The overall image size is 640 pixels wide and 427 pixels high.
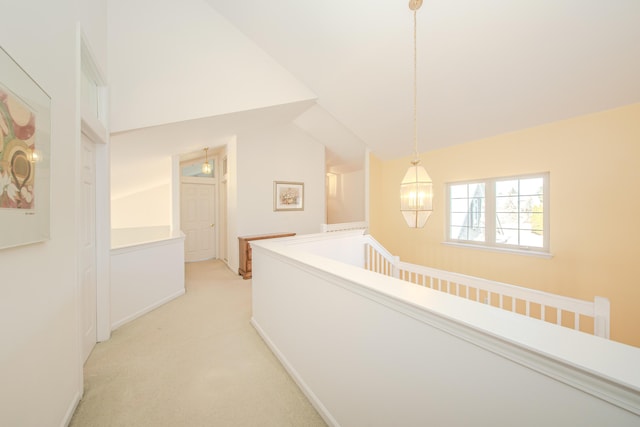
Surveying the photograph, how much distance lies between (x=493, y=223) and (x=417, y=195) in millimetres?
2401

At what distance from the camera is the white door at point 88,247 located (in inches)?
88.0

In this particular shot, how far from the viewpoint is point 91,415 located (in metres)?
1.67

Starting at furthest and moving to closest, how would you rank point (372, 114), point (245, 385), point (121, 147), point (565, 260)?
point (372, 114) < point (121, 147) < point (565, 260) < point (245, 385)

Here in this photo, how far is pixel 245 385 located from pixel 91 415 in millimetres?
965

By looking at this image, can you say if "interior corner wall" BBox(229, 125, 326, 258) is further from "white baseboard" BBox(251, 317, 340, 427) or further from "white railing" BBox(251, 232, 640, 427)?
"white railing" BBox(251, 232, 640, 427)

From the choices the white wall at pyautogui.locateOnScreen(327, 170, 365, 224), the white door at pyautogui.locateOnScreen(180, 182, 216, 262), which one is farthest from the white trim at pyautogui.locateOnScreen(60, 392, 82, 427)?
the white wall at pyautogui.locateOnScreen(327, 170, 365, 224)

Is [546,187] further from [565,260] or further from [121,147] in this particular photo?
[121,147]

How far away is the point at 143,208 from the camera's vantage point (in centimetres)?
611

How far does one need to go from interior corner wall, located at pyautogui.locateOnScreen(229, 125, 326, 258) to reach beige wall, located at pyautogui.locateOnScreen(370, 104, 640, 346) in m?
3.16

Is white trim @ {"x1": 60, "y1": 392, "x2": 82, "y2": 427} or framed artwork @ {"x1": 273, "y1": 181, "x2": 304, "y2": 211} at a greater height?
framed artwork @ {"x1": 273, "y1": 181, "x2": 304, "y2": 211}

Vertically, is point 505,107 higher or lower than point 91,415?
higher

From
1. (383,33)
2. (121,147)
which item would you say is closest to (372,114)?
(383,33)

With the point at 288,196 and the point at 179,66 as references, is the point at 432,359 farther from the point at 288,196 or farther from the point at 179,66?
the point at 288,196

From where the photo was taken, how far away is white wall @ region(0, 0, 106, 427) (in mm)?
1114
